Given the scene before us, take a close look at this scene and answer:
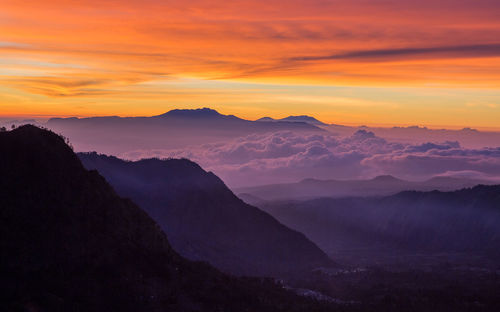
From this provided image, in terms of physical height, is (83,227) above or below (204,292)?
above

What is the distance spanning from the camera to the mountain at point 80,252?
313ft

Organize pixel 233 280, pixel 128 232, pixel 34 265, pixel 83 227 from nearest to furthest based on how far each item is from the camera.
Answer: pixel 34 265
pixel 83 227
pixel 128 232
pixel 233 280

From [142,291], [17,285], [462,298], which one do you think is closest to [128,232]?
[142,291]

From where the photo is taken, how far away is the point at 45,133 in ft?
406

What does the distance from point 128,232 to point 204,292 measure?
18.2 m

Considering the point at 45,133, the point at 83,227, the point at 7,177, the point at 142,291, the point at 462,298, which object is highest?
the point at 45,133

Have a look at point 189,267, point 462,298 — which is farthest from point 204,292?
point 462,298

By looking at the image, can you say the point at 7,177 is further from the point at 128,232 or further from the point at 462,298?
the point at 462,298

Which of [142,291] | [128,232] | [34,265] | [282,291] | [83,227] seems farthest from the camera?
[282,291]

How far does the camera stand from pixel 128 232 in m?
121

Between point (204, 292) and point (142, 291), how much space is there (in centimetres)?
1393

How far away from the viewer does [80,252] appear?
349ft

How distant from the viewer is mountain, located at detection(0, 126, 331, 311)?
95500 millimetres

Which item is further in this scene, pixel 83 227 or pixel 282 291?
pixel 282 291
